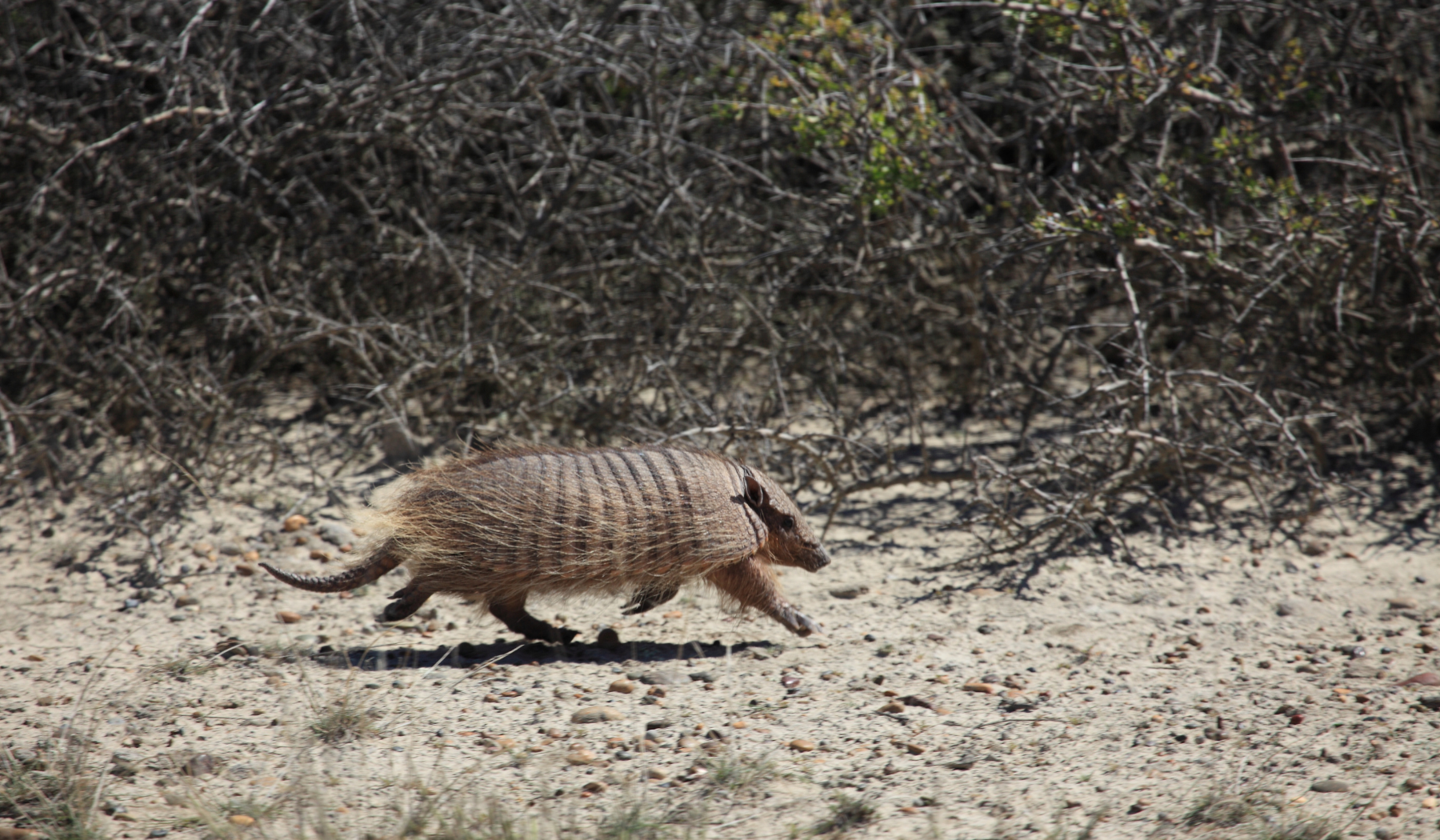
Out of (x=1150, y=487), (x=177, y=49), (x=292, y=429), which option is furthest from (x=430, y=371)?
(x=1150, y=487)

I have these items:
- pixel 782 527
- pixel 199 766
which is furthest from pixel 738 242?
pixel 199 766

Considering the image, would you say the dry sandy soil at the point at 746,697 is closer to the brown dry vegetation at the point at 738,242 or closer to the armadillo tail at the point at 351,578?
the armadillo tail at the point at 351,578

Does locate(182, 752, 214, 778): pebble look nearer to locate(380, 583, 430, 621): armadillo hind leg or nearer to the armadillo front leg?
locate(380, 583, 430, 621): armadillo hind leg

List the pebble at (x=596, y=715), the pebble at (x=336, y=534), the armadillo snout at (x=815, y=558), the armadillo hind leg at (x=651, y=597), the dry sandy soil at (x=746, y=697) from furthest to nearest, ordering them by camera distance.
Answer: the pebble at (x=336, y=534) → the armadillo snout at (x=815, y=558) → the armadillo hind leg at (x=651, y=597) → the pebble at (x=596, y=715) → the dry sandy soil at (x=746, y=697)

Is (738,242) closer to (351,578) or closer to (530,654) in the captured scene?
(530,654)

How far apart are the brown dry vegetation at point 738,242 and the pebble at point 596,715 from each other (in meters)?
1.68

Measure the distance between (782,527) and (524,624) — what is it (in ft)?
3.37

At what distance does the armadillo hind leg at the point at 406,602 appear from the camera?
11.4ft

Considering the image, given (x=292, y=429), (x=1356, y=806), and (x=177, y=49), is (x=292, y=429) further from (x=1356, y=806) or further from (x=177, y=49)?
(x=1356, y=806)

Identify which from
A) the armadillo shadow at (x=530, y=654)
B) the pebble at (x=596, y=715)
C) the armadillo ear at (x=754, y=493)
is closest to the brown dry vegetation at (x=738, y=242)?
the armadillo ear at (x=754, y=493)

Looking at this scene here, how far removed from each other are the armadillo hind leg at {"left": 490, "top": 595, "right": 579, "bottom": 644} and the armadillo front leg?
0.59m

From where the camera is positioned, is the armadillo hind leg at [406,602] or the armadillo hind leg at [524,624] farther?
the armadillo hind leg at [524,624]

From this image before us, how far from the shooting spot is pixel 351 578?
3.45 meters

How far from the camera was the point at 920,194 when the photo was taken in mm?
5402
